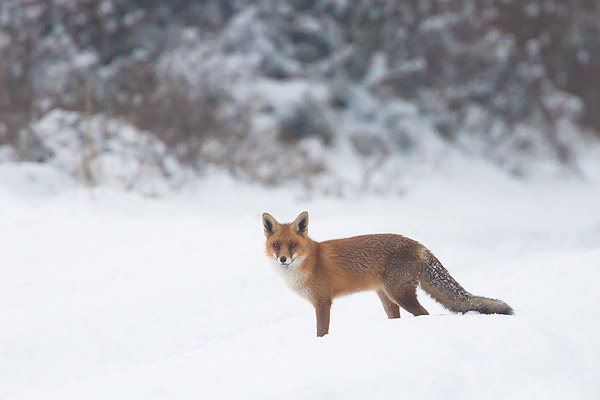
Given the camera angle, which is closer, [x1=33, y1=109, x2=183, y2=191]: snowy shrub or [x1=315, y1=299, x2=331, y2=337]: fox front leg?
[x1=315, y1=299, x2=331, y2=337]: fox front leg

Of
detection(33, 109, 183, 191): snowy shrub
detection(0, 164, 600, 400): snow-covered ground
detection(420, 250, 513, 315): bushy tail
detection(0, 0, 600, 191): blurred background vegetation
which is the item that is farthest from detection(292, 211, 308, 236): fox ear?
detection(0, 0, 600, 191): blurred background vegetation

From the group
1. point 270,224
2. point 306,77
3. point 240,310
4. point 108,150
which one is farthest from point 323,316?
point 306,77

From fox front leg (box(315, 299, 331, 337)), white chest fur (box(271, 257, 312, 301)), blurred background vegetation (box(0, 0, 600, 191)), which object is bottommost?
fox front leg (box(315, 299, 331, 337))

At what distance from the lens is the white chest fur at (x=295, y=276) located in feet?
15.9

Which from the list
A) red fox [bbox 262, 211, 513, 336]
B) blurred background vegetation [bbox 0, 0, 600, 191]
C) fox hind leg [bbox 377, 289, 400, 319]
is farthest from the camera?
blurred background vegetation [bbox 0, 0, 600, 191]

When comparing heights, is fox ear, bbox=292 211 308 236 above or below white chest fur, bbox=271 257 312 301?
above

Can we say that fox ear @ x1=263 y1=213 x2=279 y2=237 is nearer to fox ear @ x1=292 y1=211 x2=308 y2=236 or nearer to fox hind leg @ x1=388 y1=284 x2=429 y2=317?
fox ear @ x1=292 y1=211 x2=308 y2=236

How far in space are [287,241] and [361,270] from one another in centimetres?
65

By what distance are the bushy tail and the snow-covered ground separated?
6.6 inches

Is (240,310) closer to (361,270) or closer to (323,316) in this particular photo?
(323,316)

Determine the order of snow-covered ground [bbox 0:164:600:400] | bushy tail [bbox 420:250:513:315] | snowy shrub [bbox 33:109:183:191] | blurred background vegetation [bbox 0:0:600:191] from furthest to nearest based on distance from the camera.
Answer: blurred background vegetation [bbox 0:0:600:191]
snowy shrub [bbox 33:109:183:191]
bushy tail [bbox 420:250:513:315]
snow-covered ground [bbox 0:164:600:400]

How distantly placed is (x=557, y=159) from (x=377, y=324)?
18131mm

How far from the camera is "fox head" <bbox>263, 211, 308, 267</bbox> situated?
466 centimetres

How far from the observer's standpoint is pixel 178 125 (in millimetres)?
13234
